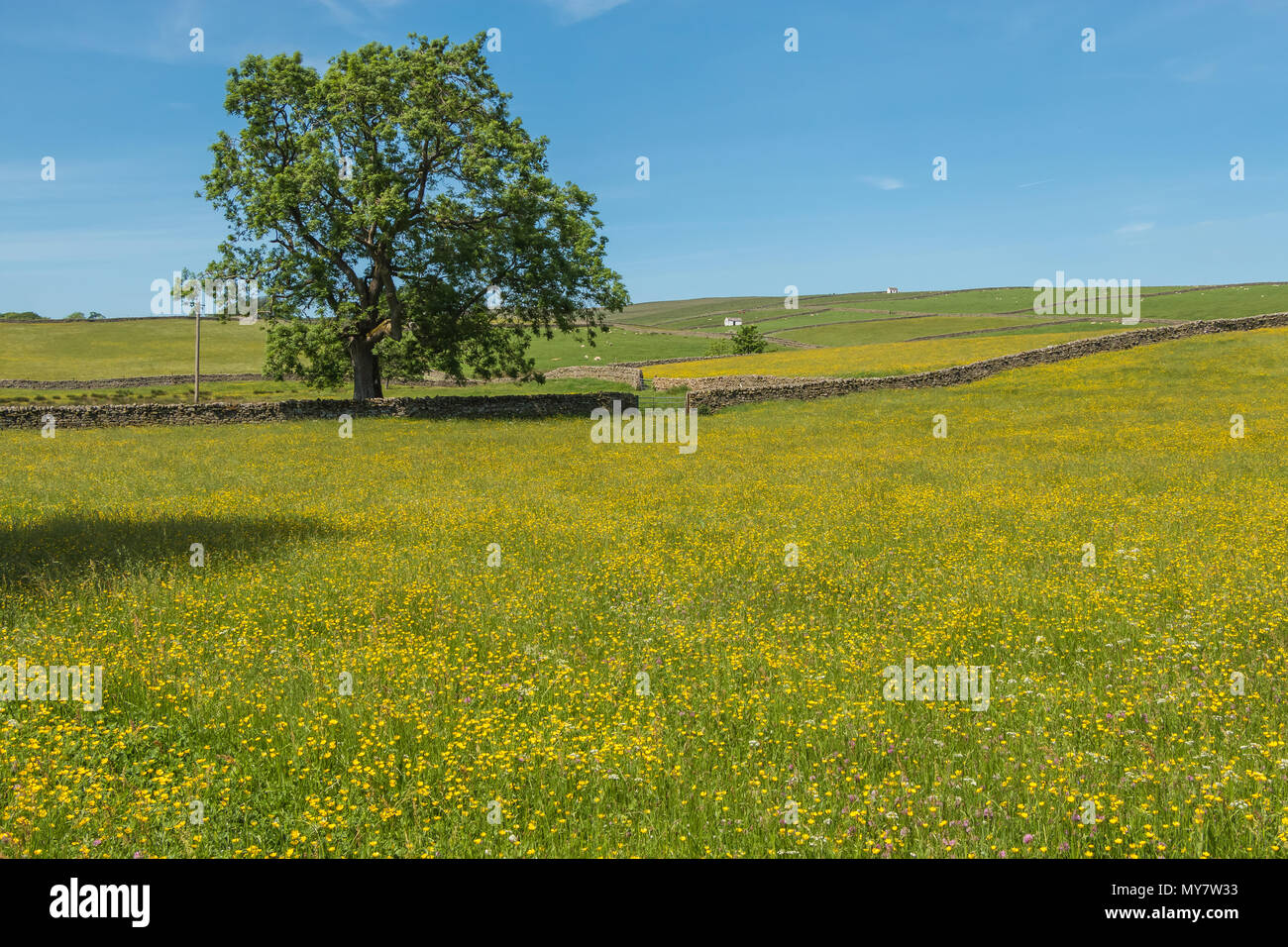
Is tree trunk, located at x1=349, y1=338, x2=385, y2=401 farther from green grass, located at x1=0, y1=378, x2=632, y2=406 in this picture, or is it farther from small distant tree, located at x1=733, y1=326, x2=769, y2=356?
Answer: small distant tree, located at x1=733, y1=326, x2=769, y2=356

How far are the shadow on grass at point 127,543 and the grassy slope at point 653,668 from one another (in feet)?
0.33

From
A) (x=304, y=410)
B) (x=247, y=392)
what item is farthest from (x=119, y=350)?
(x=304, y=410)

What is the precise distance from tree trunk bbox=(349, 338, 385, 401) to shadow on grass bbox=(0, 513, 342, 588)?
24062mm

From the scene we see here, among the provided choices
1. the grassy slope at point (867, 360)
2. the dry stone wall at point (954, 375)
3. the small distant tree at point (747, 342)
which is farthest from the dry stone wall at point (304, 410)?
the small distant tree at point (747, 342)

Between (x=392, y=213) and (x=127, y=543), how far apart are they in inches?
968

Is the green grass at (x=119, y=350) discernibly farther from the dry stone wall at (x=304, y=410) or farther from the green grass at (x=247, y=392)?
the dry stone wall at (x=304, y=410)

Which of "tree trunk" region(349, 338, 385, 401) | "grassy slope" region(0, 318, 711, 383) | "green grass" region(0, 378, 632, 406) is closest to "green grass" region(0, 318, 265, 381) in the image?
"grassy slope" region(0, 318, 711, 383)

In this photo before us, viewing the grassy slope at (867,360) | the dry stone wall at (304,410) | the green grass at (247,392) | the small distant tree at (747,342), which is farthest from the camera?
the small distant tree at (747,342)

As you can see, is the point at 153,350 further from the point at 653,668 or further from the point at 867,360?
the point at 653,668

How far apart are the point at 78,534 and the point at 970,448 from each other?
24643 mm

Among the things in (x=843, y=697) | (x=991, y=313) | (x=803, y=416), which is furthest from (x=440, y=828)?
(x=991, y=313)

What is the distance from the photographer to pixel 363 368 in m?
38.9

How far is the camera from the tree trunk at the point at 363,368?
127 ft

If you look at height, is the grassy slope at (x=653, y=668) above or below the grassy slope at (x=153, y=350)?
below
